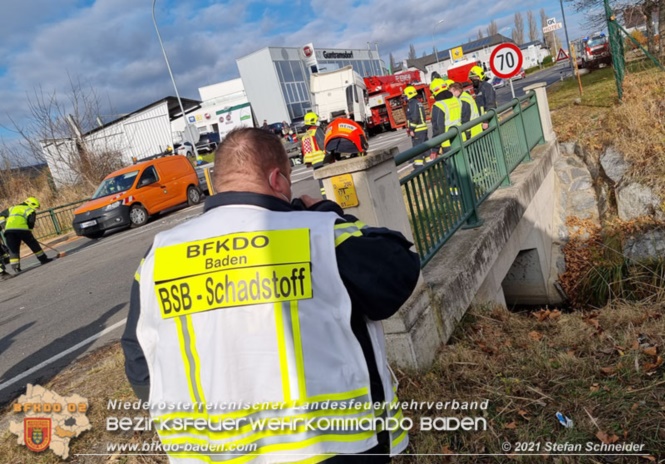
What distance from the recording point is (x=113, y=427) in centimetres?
351

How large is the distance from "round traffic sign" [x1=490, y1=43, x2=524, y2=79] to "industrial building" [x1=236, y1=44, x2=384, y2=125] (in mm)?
44420

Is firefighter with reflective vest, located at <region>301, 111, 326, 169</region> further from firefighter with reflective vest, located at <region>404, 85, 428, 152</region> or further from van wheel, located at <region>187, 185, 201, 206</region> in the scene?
van wheel, located at <region>187, 185, 201, 206</region>

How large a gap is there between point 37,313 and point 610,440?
7697 millimetres

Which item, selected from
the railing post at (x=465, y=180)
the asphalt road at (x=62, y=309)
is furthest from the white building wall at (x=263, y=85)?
the railing post at (x=465, y=180)

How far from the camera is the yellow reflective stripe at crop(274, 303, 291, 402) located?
4.90 ft

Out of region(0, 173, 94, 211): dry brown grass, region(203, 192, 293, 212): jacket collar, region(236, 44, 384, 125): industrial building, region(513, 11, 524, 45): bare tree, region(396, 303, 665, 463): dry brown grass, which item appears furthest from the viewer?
region(513, 11, 524, 45): bare tree

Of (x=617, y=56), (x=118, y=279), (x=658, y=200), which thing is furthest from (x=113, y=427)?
(x=617, y=56)

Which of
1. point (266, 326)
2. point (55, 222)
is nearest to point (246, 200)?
point (266, 326)

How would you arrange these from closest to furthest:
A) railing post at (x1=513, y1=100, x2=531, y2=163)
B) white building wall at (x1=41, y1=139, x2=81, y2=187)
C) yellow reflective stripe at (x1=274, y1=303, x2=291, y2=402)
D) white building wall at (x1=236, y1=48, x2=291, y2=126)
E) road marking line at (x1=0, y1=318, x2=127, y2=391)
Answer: yellow reflective stripe at (x1=274, y1=303, x2=291, y2=402), road marking line at (x1=0, y1=318, x2=127, y2=391), railing post at (x1=513, y1=100, x2=531, y2=163), white building wall at (x1=41, y1=139, x2=81, y2=187), white building wall at (x1=236, y1=48, x2=291, y2=126)

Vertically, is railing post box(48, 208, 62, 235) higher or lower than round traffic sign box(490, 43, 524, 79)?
lower

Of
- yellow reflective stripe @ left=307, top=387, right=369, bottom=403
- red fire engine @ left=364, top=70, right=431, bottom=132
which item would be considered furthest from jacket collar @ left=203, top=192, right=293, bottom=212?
red fire engine @ left=364, top=70, right=431, bottom=132

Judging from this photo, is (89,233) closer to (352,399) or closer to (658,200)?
(658,200)

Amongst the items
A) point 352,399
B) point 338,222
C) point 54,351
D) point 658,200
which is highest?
point 338,222

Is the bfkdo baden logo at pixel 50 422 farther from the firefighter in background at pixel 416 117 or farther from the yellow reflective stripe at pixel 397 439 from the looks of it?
the firefighter in background at pixel 416 117
